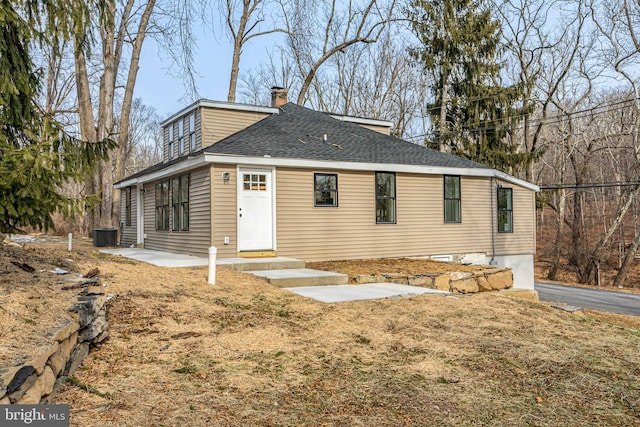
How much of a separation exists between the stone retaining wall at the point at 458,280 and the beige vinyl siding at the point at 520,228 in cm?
598

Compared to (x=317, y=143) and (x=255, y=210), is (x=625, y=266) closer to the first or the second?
(x=317, y=143)

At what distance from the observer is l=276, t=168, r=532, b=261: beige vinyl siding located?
1218 centimetres

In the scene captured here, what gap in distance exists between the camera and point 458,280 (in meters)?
9.61

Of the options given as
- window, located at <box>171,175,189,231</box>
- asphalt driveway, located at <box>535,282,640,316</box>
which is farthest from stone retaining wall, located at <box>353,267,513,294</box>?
window, located at <box>171,175,189,231</box>

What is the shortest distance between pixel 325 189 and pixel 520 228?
7.90 meters

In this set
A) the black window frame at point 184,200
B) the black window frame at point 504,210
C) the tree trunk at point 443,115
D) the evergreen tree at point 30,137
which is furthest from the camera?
the tree trunk at point 443,115

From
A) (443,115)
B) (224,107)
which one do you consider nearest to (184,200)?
(224,107)

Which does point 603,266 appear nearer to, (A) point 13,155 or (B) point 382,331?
(B) point 382,331

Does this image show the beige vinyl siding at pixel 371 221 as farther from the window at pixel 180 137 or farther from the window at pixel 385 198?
the window at pixel 180 137

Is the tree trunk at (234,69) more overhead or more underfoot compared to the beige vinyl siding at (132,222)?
more overhead

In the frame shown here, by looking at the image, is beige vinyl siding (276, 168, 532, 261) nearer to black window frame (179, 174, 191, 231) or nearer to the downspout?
the downspout

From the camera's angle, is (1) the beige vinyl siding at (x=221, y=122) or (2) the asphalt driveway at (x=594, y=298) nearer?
(2) the asphalt driveway at (x=594, y=298)

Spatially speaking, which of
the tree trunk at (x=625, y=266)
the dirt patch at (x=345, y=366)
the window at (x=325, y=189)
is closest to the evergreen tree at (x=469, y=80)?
the tree trunk at (x=625, y=266)
